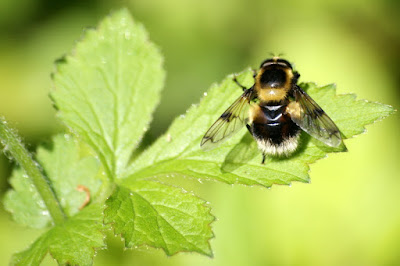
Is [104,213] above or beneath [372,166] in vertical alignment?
beneath

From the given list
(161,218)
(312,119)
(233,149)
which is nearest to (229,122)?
(233,149)

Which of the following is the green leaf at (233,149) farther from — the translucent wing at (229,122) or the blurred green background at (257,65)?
the blurred green background at (257,65)

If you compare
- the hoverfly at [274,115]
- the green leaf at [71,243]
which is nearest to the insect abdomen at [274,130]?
the hoverfly at [274,115]

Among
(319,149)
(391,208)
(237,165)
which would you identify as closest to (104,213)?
(237,165)

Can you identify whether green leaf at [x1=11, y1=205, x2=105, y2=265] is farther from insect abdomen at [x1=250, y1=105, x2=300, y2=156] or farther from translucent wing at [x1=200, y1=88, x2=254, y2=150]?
insect abdomen at [x1=250, y1=105, x2=300, y2=156]

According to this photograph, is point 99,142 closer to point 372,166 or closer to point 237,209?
point 237,209

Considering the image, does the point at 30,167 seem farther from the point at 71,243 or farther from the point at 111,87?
the point at 111,87
